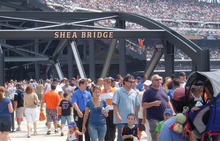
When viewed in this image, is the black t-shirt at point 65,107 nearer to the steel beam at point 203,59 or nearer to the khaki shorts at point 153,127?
the steel beam at point 203,59

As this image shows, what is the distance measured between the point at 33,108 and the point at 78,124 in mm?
3337

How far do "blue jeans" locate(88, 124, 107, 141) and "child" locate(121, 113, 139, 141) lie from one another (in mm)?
1024

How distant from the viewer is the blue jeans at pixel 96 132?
8109 millimetres

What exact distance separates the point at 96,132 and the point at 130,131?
1163 millimetres

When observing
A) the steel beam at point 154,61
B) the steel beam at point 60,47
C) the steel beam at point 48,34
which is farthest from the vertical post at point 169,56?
the steel beam at point 60,47

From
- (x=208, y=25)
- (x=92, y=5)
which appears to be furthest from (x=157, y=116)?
(x=208, y=25)

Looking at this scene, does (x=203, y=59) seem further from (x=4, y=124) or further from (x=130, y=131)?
(x=4, y=124)

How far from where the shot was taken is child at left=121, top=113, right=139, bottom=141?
23.5 feet

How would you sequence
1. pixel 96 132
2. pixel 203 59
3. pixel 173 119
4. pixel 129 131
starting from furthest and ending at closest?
pixel 203 59 < pixel 96 132 < pixel 129 131 < pixel 173 119

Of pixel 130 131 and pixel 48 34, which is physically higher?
pixel 48 34

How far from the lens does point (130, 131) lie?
7234mm

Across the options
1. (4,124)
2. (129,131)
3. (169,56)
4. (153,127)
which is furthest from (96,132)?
(169,56)

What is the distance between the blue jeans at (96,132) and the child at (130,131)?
1024mm

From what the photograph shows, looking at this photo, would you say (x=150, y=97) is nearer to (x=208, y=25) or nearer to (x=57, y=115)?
(x=57, y=115)
